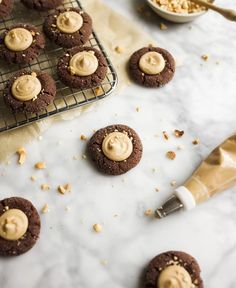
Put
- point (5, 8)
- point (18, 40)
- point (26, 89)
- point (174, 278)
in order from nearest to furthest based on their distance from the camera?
1. point (174, 278)
2. point (26, 89)
3. point (18, 40)
4. point (5, 8)

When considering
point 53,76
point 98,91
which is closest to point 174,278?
point 98,91

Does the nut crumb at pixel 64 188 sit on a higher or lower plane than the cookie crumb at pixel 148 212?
higher

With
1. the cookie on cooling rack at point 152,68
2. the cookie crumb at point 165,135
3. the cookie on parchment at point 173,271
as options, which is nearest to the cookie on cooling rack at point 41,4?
the cookie on cooling rack at point 152,68

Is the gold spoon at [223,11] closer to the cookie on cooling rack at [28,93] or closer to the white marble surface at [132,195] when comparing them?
the white marble surface at [132,195]

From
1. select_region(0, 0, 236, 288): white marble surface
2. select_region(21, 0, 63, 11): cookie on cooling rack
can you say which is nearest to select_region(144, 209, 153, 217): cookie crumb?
select_region(0, 0, 236, 288): white marble surface

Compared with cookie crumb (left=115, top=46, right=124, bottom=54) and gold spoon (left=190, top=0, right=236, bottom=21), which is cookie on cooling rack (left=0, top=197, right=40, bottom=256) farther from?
gold spoon (left=190, top=0, right=236, bottom=21)

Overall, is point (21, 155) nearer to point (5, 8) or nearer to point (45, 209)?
point (45, 209)
